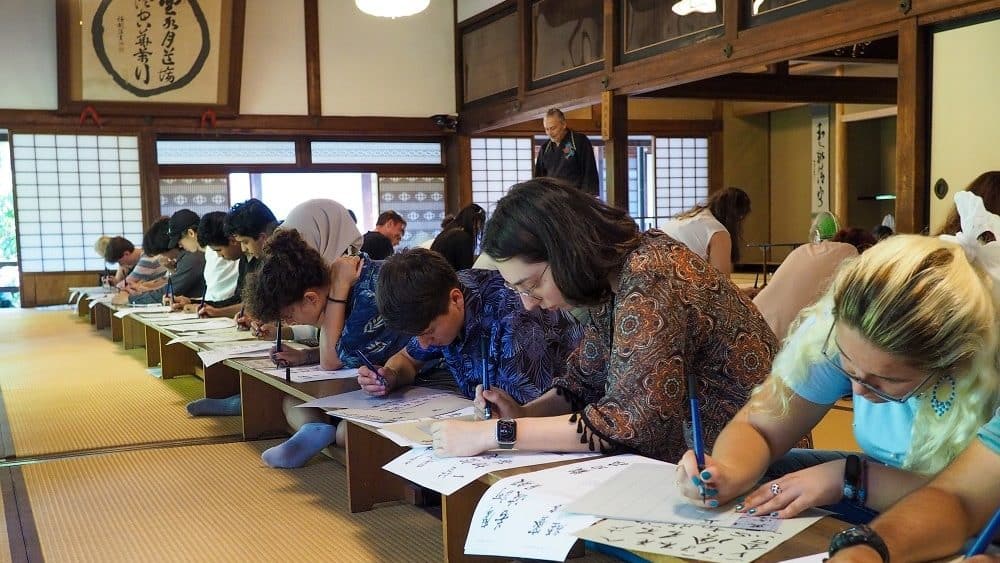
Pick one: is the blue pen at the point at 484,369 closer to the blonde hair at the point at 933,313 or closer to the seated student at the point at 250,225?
the blonde hair at the point at 933,313

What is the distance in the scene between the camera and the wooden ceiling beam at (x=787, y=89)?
682cm

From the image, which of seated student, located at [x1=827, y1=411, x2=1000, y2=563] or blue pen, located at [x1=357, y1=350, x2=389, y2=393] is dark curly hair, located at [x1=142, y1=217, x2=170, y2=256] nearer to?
blue pen, located at [x1=357, y1=350, x2=389, y2=393]

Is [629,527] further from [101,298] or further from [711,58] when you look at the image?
[101,298]

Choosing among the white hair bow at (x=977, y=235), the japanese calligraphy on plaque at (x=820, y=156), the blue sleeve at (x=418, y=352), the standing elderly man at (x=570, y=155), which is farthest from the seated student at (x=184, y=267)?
the japanese calligraphy on plaque at (x=820, y=156)

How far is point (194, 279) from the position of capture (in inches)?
230

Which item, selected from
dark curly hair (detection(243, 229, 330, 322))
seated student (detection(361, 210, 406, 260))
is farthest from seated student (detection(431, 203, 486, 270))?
dark curly hair (detection(243, 229, 330, 322))

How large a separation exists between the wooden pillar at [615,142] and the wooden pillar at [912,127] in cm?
266

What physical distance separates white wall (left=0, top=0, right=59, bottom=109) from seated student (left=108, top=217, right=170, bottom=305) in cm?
262

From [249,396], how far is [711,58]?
3.80 m

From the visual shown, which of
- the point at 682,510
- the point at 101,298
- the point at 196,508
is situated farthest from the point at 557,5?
the point at 682,510

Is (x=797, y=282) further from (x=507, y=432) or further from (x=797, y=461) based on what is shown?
(x=507, y=432)

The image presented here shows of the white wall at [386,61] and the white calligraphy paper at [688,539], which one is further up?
the white wall at [386,61]

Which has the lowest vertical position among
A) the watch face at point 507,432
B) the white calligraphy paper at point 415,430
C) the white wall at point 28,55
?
the white calligraphy paper at point 415,430

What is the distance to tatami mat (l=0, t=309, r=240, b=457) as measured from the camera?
3359 mm
